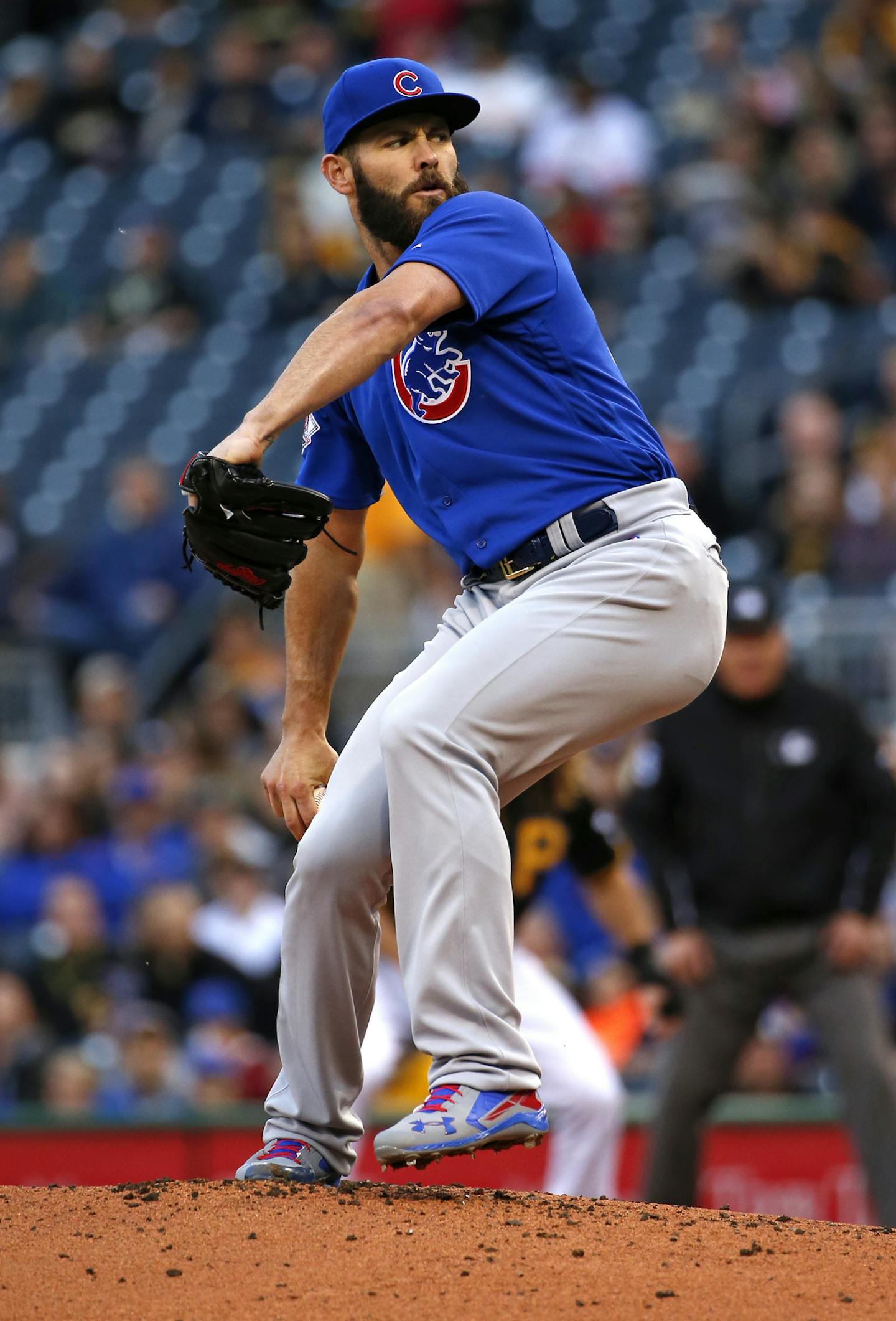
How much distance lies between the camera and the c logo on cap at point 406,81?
3709 millimetres

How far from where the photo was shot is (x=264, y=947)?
8.73m

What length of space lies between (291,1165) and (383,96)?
2.19 m

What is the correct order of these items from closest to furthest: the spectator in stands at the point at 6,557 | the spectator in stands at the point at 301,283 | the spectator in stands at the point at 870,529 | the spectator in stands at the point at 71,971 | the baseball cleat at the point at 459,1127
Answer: the baseball cleat at the point at 459,1127
the spectator in stands at the point at 71,971
the spectator in stands at the point at 870,529
the spectator in stands at the point at 6,557
the spectator in stands at the point at 301,283

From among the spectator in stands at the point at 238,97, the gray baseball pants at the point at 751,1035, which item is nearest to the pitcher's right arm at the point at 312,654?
the gray baseball pants at the point at 751,1035

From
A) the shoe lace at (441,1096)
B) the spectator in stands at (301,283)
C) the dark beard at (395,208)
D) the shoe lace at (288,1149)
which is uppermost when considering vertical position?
the spectator in stands at (301,283)

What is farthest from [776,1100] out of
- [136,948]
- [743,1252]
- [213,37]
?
[213,37]

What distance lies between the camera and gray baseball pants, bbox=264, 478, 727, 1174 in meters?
3.50

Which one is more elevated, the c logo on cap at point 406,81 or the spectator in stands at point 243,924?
the c logo on cap at point 406,81

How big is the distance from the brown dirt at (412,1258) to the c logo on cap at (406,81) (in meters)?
2.18

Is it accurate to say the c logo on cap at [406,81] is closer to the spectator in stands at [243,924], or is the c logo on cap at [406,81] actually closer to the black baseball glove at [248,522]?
the black baseball glove at [248,522]

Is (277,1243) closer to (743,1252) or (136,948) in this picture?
(743,1252)

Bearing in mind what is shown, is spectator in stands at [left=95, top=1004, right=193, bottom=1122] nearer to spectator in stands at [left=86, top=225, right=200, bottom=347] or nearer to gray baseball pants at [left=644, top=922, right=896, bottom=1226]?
gray baseball pants at [left=644, top=922, right=896, bottom=1226]

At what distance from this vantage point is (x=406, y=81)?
373 cm

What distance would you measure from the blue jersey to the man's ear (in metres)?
0.28
